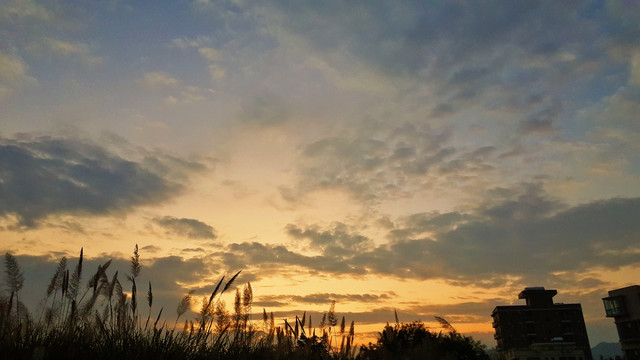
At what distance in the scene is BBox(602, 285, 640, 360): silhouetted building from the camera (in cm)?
8188

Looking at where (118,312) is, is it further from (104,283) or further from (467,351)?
(467,351)

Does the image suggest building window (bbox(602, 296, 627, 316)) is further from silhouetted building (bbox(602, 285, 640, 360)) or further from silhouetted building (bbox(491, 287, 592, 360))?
silhouetted building (bbox(491, 287, 592, 360))

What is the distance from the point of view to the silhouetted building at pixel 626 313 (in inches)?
3223

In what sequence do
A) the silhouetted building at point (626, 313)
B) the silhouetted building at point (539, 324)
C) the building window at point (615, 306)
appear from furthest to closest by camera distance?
the silhouetted building at point (539, 324)
the building window at point (615, 306)
the silhouetted building at point (626, 313)

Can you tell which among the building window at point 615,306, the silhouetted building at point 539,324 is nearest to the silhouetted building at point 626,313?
the building window at point 615,306

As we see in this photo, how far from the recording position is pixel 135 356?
6355mm

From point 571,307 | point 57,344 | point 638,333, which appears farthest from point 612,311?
point 57,344

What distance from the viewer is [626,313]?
84562 millimetres

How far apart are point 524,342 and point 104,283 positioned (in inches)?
4302

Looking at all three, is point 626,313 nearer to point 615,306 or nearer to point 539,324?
point 615,306

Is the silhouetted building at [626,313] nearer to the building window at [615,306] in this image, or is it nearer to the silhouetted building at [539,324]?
the building window at [615,306]

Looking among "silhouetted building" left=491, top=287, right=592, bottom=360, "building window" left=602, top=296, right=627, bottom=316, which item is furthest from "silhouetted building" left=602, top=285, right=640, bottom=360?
"silhouetted building" left=491, top=287, right=592, bottom=360

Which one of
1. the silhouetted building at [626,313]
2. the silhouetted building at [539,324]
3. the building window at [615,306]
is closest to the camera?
the silhouetted building at [626,313]

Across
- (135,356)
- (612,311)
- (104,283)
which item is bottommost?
(135,356)
